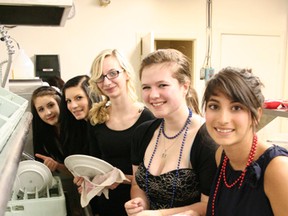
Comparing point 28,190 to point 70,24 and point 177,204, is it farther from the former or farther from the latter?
point 70,24

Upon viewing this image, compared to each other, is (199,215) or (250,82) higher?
(250,82)

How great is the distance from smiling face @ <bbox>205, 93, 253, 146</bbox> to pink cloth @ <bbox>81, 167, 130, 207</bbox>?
1.74ft

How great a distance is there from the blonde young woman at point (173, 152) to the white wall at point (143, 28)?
9.13ft

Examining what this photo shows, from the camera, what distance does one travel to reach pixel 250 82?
2.81 ft

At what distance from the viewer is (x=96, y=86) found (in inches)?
60.5

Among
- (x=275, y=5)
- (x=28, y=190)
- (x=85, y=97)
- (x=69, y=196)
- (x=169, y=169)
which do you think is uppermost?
(x=275, y=5)

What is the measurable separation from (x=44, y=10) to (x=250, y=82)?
0.83 meters

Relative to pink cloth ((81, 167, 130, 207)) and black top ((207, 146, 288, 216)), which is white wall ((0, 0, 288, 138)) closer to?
pink cloth ((81, 167, 130, 207))

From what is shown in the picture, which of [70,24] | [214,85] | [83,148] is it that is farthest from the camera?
[70,24]

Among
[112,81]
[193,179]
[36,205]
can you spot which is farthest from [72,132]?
[193,179]

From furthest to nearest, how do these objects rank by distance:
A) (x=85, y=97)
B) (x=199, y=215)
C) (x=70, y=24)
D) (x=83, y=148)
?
(x=70, y=24) < (x=83, y=148) < (x=85, y=97) < (x=199, y=215)

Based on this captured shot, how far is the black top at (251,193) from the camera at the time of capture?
0.82m

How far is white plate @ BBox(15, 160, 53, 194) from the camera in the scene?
1.36 meters

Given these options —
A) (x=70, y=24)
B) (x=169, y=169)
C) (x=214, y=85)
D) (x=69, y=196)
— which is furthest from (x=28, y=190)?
(x=70, y=24)
